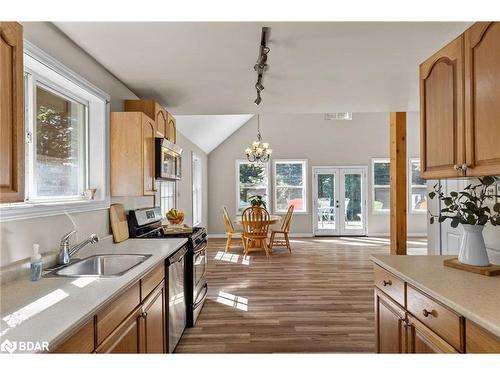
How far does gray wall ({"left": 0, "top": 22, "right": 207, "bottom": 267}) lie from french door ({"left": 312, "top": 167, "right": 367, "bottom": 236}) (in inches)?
243

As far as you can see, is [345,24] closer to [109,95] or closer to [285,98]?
[285,98]

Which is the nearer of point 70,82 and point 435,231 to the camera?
point 70,82

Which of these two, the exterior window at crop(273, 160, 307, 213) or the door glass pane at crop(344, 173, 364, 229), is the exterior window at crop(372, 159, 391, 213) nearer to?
the door glass pane at crop(344, 173, 364, 229)

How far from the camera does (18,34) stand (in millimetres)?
1213

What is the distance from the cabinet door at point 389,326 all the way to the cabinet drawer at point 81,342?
4.72ft

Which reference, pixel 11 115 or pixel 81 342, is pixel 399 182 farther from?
pixel 11 115

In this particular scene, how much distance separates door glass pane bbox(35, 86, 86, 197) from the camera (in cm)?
202

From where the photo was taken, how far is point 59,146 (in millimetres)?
2246

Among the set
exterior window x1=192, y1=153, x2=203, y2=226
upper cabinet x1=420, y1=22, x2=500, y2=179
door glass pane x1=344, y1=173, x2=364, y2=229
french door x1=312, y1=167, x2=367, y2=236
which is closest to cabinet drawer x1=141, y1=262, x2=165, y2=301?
upper cabinet x1=420, y1=22, x2=500, y2=179

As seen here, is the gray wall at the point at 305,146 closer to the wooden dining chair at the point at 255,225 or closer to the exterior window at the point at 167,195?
the wooden dining chair at the point at 255,225

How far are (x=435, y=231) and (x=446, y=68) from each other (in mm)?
2209

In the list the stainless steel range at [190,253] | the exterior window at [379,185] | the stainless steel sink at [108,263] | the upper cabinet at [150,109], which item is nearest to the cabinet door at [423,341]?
the stainless steel sink at [108,263]

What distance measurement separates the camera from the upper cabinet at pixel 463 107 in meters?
1.40
